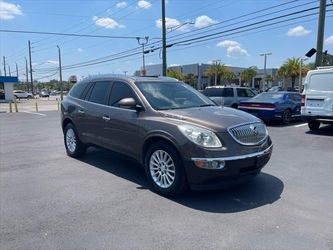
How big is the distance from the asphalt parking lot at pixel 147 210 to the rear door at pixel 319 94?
4.58m

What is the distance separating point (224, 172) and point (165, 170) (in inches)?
36.1

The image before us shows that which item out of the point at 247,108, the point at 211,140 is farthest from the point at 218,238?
the point at 247,108

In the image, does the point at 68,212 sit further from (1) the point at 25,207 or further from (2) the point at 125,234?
(2) the point at 125,234

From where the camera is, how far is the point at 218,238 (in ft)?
11.5

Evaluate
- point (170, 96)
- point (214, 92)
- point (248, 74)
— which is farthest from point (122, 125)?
point (248, 74)

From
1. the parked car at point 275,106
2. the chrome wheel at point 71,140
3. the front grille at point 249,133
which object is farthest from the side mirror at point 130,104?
the parked car at point 275,106

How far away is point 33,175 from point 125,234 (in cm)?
305

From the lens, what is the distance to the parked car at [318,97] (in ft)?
35.0

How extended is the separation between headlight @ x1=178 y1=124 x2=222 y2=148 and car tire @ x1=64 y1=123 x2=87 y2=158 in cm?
328

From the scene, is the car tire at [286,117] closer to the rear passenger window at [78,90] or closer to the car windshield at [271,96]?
the car windshield at [271,96]

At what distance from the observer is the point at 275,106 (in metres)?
13.1

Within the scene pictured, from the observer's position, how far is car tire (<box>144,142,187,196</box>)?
4.55 meters

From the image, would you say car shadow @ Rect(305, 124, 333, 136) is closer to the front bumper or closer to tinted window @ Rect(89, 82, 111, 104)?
the front bumper

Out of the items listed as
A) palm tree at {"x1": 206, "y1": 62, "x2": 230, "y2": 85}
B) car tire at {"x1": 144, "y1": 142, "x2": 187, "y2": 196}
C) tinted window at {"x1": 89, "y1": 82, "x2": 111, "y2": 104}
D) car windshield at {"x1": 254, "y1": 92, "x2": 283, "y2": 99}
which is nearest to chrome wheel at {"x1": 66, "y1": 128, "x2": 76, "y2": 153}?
tinted window at {"x1": 89, "y1": 82, "x2": 111, "y2": 104}
